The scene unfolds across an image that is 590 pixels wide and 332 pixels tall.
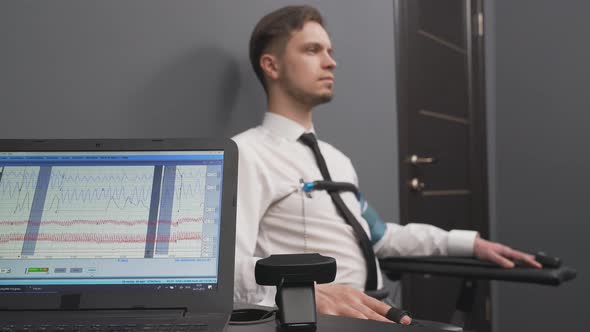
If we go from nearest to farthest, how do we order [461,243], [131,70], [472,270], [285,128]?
[131,70] < [472,270] < [285,128] < [461,243]

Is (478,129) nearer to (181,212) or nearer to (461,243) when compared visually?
(461,243)

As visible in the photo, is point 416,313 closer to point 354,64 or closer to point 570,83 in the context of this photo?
point 354,64

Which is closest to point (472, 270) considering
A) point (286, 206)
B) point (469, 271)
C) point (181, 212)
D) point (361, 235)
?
point (469, 271)

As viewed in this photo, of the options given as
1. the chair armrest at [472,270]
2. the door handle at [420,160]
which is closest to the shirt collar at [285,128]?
the chair armrest at [472,270]

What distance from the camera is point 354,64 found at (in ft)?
6.72

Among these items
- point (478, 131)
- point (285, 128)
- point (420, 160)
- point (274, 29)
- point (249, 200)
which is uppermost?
point (478, 131)

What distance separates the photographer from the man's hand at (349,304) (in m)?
0.85

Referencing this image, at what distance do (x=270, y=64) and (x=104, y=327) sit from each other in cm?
99

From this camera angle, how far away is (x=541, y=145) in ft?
9.32

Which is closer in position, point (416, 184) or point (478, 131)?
point (416, 184)

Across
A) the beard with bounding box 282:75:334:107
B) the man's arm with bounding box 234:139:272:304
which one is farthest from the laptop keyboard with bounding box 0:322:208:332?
the beard with bounding box 282:75:334:107

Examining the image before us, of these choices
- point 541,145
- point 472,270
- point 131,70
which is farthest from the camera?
point 541,145

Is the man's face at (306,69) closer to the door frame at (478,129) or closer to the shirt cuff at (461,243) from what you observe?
the shirt cuff at (461,243)

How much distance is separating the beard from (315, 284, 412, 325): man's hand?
687 millimetres
